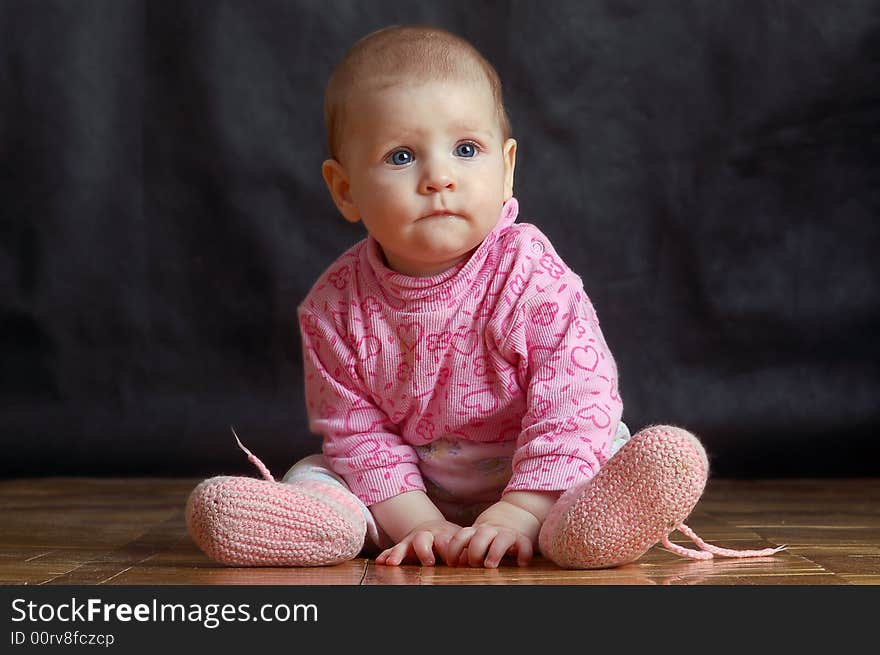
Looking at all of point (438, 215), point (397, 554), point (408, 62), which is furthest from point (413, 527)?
point (408, 62)

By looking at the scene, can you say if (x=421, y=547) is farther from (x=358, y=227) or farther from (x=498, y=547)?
(x=358, y=227)

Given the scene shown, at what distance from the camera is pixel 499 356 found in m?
1.26

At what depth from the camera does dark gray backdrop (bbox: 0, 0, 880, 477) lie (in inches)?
75.5

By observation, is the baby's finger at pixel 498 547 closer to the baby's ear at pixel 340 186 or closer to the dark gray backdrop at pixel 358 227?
→ the baby's ear at pixel 340 186

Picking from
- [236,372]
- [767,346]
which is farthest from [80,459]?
[767,346]

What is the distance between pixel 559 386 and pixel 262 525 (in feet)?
0.99

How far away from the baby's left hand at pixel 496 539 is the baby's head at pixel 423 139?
26cm

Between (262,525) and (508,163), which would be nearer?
(262,525)

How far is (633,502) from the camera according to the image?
1.05 meters

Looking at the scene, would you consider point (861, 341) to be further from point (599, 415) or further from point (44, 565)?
point (44, 565)

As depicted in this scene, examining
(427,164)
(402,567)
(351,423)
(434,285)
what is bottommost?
(402,567)

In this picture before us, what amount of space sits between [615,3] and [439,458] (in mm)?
914

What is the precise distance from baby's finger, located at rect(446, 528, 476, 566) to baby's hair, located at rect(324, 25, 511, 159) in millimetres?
396
